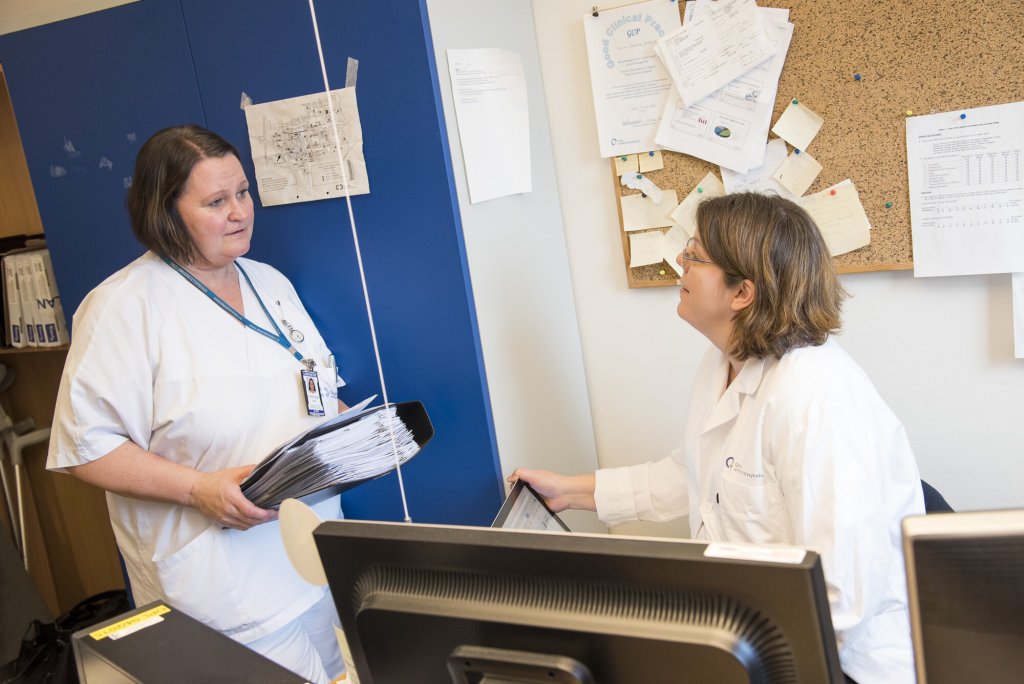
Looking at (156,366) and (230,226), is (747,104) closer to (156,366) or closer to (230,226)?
(230,226)

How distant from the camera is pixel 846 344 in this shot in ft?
6.88

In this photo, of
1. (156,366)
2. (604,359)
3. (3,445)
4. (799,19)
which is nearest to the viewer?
(156,366)

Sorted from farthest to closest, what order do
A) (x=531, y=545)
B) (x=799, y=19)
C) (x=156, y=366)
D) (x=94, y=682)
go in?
(x=799, y=19) < (x=156, y=366) < (x=94, y=682) < (x=531, y=545)

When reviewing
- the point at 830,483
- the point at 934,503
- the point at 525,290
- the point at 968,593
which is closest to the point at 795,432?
the point at 830,483

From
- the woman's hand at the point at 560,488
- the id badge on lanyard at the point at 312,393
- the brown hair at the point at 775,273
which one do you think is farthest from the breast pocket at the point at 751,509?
the id badge on lanyard at the point at 312,393

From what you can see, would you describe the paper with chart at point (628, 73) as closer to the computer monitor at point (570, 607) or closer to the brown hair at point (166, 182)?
the brown hair at point (166, 182)

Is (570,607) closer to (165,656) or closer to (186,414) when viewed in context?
(165,656)

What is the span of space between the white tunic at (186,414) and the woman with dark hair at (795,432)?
838mm

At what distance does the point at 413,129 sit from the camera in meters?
1.72

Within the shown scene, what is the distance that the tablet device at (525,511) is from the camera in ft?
4.82

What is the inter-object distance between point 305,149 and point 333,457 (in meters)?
0.74

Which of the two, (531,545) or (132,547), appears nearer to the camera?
(531,545)

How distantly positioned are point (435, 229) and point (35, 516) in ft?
8.28

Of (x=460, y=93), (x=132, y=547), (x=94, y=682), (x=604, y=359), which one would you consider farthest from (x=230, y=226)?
(x=604, y=359)
